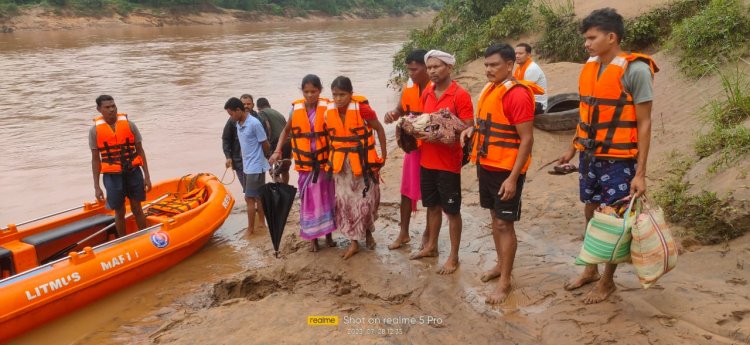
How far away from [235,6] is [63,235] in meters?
41.0

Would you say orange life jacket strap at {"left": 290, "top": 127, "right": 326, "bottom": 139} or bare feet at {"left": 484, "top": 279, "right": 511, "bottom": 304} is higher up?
orange life jacket strap at {"left": 290, "top": 127, "right": 326, "bottom": 139}

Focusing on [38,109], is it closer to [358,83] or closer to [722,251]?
[358,83]

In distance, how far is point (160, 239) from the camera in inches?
206

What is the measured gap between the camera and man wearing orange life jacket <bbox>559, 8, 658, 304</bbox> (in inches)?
121

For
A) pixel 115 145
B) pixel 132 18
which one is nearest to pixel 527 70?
pixel 115 145

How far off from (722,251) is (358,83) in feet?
45.7

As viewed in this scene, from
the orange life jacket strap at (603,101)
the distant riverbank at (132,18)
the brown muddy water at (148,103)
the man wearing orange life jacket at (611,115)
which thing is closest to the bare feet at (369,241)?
the brown muddy water at (148,103)

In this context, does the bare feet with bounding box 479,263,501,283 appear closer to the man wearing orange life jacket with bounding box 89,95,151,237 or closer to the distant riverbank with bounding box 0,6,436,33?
the man wearing orange life jacket with bounding box 89,95,151,237

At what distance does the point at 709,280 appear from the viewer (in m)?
3.43

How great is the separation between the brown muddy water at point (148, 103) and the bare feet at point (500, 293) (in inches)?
95.7

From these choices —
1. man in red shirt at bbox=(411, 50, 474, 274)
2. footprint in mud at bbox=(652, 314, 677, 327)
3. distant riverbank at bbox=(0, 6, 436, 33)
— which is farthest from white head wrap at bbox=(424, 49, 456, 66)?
distant riverbank at bbox=(0, 6, 436, 33)

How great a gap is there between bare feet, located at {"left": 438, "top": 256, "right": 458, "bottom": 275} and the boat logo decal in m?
2.62

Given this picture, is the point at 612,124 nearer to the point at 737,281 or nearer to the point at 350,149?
the point at 737,281

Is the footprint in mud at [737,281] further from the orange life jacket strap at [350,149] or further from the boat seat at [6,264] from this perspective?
the boat seat at [6,264]
